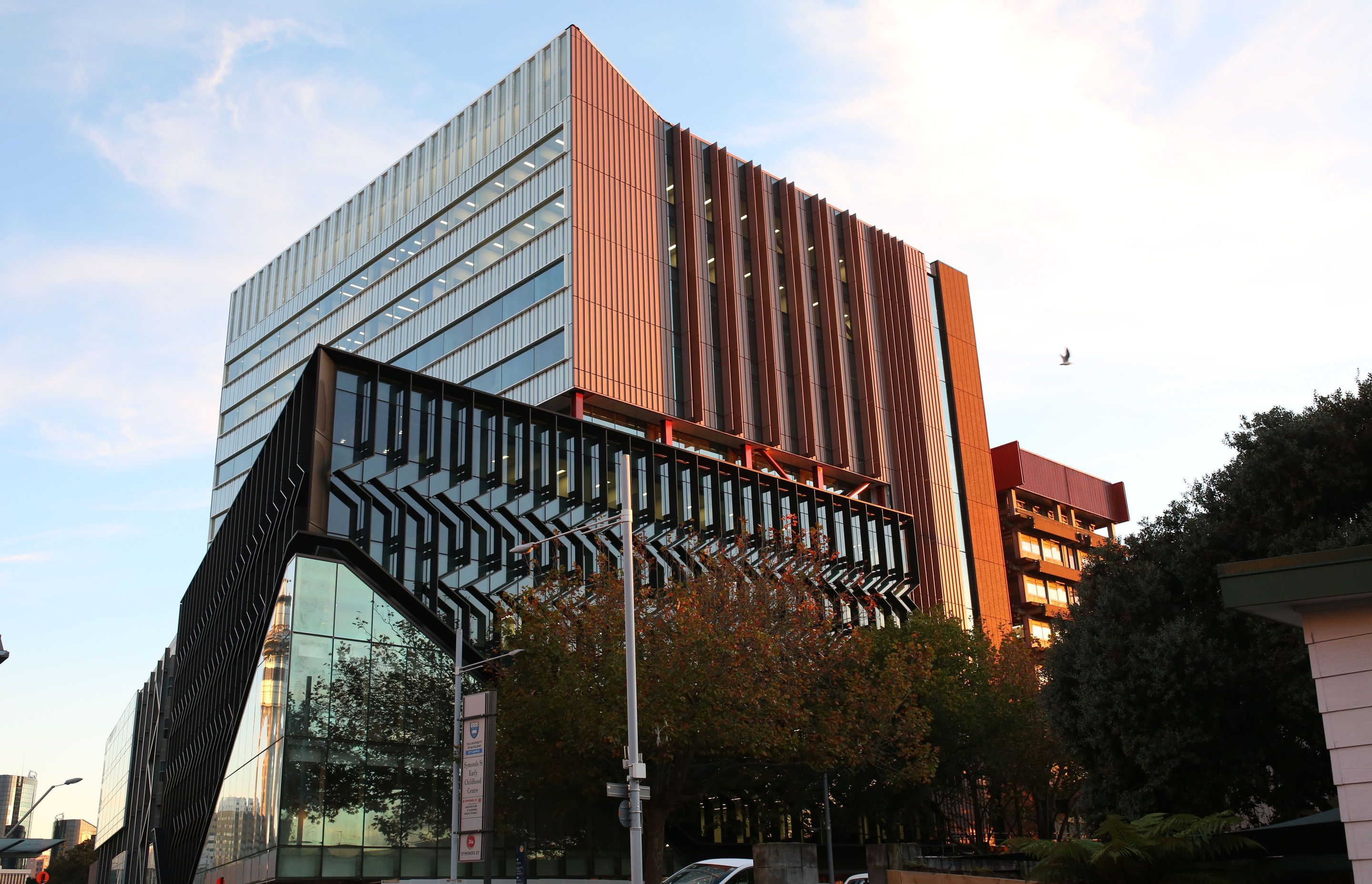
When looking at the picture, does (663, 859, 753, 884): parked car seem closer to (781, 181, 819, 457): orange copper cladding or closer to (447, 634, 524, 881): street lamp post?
(447, 634, 524, 881): street lamp post

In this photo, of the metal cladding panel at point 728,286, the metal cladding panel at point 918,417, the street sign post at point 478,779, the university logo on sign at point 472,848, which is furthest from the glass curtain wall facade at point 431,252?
the university logo on sign at point 472,848

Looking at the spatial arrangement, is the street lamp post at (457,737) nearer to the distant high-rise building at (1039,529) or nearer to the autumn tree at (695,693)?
the autumn tree at (695,693)

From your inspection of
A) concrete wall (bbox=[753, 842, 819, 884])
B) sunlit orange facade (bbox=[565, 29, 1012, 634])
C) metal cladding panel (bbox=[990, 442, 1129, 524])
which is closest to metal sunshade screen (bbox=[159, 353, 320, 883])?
sunlit orange facade (bbox=[565, 29, 1012, 634])

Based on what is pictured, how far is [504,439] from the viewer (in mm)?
46594

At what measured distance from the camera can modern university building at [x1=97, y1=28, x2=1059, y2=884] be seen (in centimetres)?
3819

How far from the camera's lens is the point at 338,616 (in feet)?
125

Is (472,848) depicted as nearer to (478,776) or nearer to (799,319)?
(478,776)

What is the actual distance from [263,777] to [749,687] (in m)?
15.9

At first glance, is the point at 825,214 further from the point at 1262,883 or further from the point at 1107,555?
the point at 1262,883

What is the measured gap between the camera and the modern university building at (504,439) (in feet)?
125

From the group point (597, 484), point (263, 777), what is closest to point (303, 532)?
point (263, 777)

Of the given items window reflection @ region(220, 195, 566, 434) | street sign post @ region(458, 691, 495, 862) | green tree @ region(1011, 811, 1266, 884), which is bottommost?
green tree @ region(1011, 811, 1266, 884)

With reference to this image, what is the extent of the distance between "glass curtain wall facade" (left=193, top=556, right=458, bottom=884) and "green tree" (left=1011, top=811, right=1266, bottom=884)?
85.5 feet

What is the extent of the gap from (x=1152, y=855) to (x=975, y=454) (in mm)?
63168
